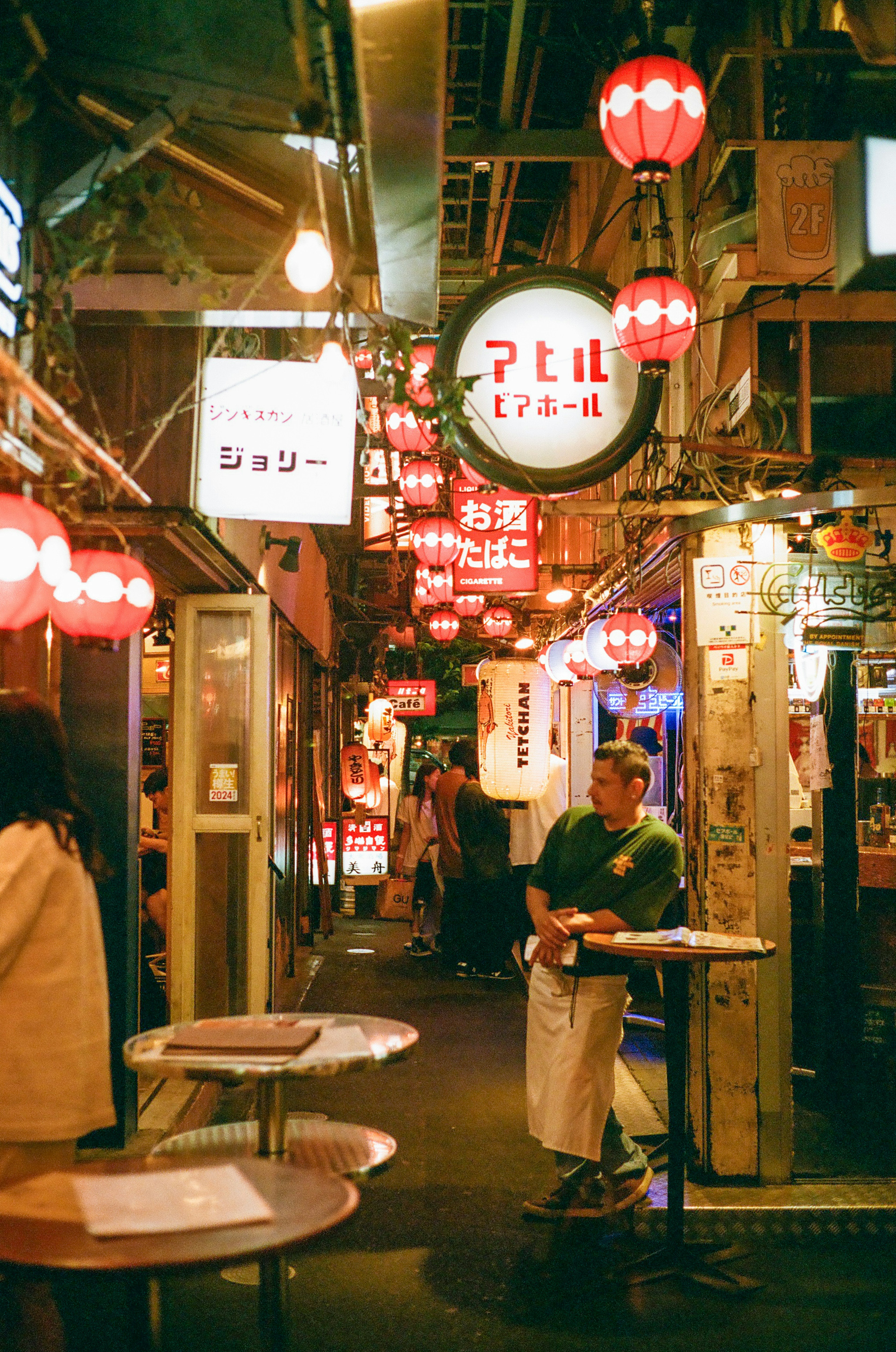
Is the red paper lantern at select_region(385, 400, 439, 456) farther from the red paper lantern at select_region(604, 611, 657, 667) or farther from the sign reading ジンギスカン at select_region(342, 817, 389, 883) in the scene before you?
the sign reading ジンギスカン at select_region(342, 817, 389, 883)

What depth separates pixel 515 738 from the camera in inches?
432

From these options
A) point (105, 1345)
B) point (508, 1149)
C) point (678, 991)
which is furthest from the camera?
point (508, 1149)

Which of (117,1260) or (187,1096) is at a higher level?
(117,1260)

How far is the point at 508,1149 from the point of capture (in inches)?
275

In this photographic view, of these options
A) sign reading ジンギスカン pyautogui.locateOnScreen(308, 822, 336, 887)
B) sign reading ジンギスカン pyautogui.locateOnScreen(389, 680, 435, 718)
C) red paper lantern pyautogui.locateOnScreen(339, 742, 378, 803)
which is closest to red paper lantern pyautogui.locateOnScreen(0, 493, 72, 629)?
sign reading ジンギスカン pyautogui.locateOnScreen(308, 822, 336, 887)

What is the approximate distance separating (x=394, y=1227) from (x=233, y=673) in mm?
4323

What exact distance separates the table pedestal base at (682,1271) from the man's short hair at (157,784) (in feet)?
21.2

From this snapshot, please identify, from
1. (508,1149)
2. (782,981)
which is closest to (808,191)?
(782,981)

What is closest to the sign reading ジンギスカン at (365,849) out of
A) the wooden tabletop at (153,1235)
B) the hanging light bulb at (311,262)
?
the hanging light bulb at (311,262)

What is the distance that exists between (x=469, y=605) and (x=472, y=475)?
680 cm

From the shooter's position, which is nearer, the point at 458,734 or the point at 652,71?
the point at 652,71

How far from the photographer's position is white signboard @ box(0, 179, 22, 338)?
516 centimetres

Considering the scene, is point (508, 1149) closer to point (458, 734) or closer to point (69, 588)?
point (69, 588)

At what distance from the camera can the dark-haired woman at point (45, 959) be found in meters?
3.39
